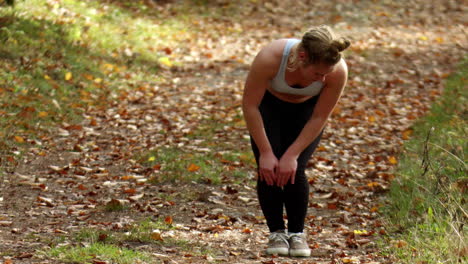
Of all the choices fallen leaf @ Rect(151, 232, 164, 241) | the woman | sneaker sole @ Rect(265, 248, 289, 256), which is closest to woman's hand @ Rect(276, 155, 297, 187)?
the woman

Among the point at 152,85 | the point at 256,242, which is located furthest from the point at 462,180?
the point at 152,85

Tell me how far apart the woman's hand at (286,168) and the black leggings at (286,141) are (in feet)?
0.38

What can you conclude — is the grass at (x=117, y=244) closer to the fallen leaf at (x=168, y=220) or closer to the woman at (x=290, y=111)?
the fallen leaf at (x=168, y=220)

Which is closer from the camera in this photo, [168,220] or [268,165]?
[268,165]

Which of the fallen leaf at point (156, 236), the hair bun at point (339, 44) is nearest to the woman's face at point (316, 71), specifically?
the hair bun at point (339, 44)

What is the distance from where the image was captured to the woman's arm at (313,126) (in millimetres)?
4039

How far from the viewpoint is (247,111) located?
13.5 feet

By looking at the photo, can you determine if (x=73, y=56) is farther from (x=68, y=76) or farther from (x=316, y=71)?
Result: (x=316, y=71)

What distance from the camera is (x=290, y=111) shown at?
421 centimetres

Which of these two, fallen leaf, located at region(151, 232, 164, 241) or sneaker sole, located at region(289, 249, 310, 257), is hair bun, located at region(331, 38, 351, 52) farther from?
fallen leaf, located at region(151, 232, 164, 241)

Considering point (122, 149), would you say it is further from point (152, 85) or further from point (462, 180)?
point (462, 180)

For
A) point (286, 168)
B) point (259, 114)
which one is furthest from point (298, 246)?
point (259, 114)

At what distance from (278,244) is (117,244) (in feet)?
3.34

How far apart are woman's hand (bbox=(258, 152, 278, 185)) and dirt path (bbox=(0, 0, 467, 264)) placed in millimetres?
530
